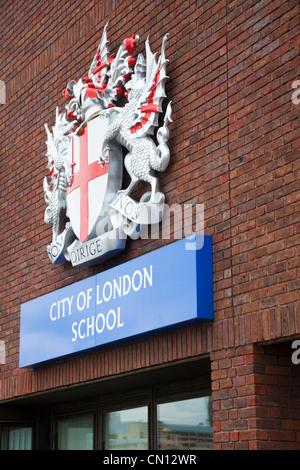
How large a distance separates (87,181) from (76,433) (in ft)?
10.8

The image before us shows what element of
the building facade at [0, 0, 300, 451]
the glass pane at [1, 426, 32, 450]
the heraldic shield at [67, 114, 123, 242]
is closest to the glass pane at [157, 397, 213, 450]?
the building facade at [0, 0, 300, 451]

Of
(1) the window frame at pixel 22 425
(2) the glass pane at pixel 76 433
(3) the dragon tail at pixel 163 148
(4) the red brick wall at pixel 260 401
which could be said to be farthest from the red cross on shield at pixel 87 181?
(1) the window frame at pixel 22 425

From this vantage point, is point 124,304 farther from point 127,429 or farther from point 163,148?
point 127,429

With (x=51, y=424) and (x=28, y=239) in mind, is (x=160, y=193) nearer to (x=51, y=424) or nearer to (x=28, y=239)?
(x=28, y=239)

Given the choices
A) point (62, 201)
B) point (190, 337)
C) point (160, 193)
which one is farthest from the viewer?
point (62, 201)

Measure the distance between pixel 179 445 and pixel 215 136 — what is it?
303 centimetres

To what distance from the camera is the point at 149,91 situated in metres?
7.20

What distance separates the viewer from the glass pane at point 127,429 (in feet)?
27.6

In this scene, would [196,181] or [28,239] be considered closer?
[196,181]

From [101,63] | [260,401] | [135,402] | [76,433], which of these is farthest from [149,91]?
[76,433]

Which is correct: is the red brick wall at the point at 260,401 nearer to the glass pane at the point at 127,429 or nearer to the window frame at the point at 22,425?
the glass pane at the point at 127,429

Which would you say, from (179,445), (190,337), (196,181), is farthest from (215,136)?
(179,445)

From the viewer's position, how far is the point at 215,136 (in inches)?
256

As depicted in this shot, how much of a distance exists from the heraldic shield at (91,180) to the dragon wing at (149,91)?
46 cm
